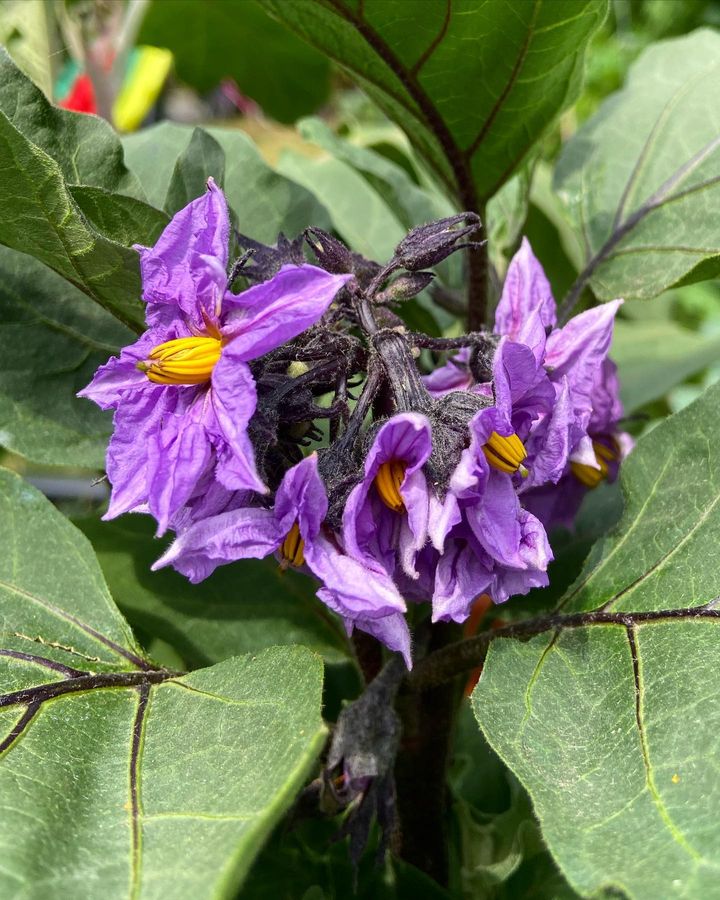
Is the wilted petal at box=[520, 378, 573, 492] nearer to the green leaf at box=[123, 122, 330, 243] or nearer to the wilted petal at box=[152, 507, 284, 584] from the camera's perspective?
the wilted petal at box=[152, 507, 284, 584]

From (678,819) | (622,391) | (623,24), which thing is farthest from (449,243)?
(623,24)

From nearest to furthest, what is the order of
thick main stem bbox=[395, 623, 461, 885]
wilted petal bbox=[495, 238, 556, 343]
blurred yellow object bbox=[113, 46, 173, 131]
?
wilted petal bbox=[495, 238, 556, 343] < thick main stem bbox=[395, 623, 461, 885] < blurred yellow object bbox=[113, 46, 173, 131]

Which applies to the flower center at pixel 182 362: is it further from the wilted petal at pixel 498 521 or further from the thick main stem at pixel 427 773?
the thick main stem at pixel 427 773

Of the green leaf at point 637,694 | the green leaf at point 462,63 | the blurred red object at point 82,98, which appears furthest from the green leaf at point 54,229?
the blurred red object at point 82,98

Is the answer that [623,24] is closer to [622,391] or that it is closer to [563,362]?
[622,391]

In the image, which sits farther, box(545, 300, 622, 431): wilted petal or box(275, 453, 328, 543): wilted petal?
box(545, 300, 622, 431): wilted petal

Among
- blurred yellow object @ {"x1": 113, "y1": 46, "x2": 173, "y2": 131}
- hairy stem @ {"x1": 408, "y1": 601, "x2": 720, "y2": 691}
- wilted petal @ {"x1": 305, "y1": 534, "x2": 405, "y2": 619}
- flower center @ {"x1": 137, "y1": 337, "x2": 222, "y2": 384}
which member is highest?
flower center @ {"x1": 137, "y1": 337, "x2": 222, "y2": 384}

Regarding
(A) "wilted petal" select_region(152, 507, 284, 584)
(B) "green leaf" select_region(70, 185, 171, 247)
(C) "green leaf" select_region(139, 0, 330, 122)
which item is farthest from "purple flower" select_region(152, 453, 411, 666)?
(C) "green leaf" select_region(139, 0, 330, 122)
